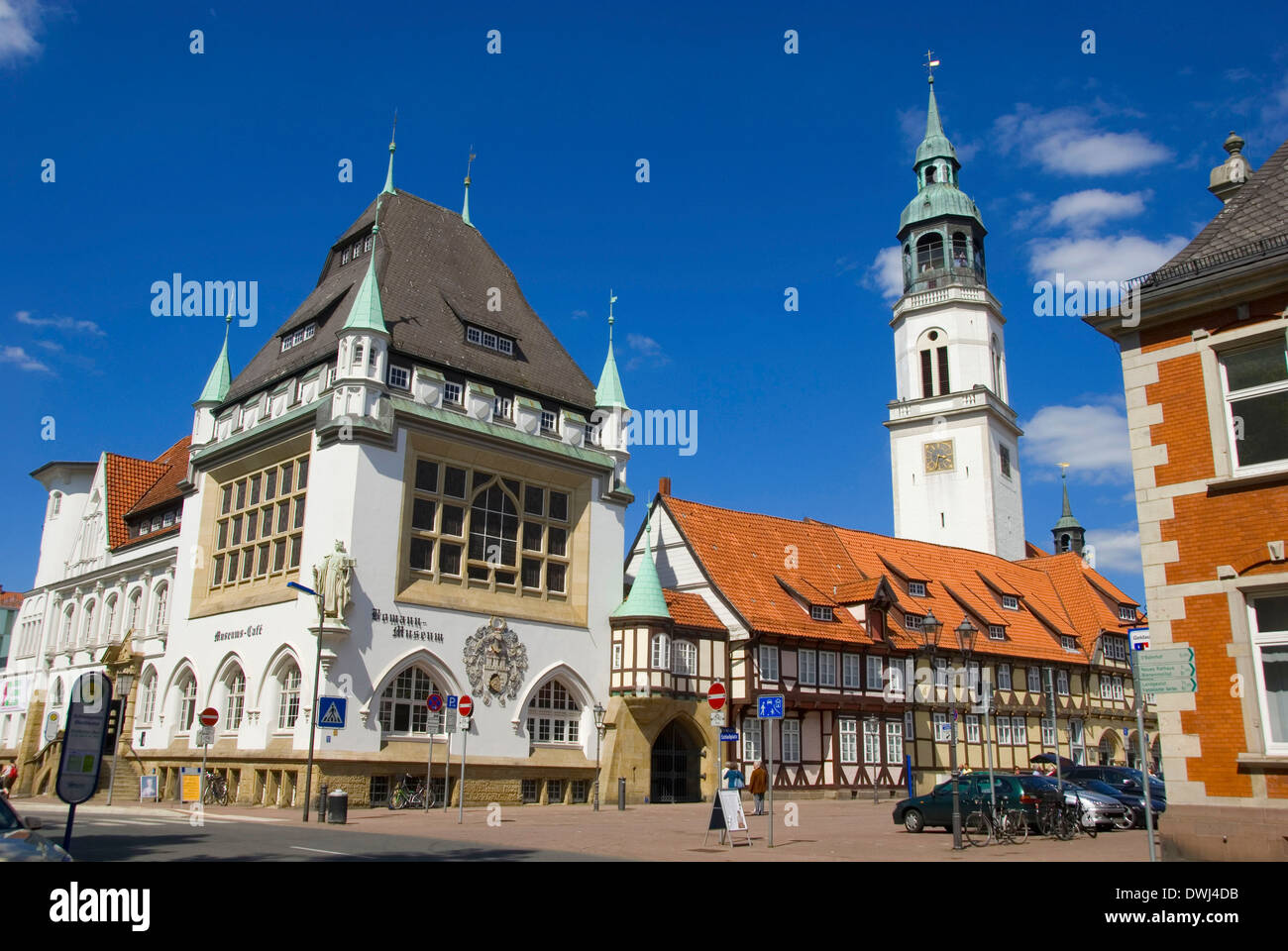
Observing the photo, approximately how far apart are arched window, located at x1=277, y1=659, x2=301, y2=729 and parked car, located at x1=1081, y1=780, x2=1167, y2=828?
23327 mm

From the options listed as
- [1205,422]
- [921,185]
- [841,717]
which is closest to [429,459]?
[841,717]

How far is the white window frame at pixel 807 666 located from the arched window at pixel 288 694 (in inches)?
748

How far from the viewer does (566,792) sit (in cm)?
3769

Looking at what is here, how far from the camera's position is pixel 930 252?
79.5 meters

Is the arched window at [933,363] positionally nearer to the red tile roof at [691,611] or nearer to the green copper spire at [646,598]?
the red tile roof at [691,611]

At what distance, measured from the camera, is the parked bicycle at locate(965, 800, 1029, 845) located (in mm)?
21516

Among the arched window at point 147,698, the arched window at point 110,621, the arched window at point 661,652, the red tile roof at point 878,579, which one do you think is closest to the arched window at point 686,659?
the arched window at point 661,652

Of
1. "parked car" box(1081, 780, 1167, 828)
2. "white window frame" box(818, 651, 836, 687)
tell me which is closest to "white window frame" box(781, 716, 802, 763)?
"white window frame" box(818, 651, 836, 687)

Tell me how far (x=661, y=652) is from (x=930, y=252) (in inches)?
1985

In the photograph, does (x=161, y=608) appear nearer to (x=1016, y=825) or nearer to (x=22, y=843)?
(x=1016, y=825)

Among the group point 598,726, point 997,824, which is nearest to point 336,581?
point 598,726

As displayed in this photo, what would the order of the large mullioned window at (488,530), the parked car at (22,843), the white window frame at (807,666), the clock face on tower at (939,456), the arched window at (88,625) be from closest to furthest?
the parked car at (22,843), the large mullioned window at (488,530), the white window frame at (807,666), the arched window at (88,625), the clock face on tower at (939,456)

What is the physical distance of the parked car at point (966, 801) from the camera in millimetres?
23344

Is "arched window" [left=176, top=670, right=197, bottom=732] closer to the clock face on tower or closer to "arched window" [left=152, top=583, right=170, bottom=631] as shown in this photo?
"arched window" [left=152, top=583, right=170, bottom=631]
